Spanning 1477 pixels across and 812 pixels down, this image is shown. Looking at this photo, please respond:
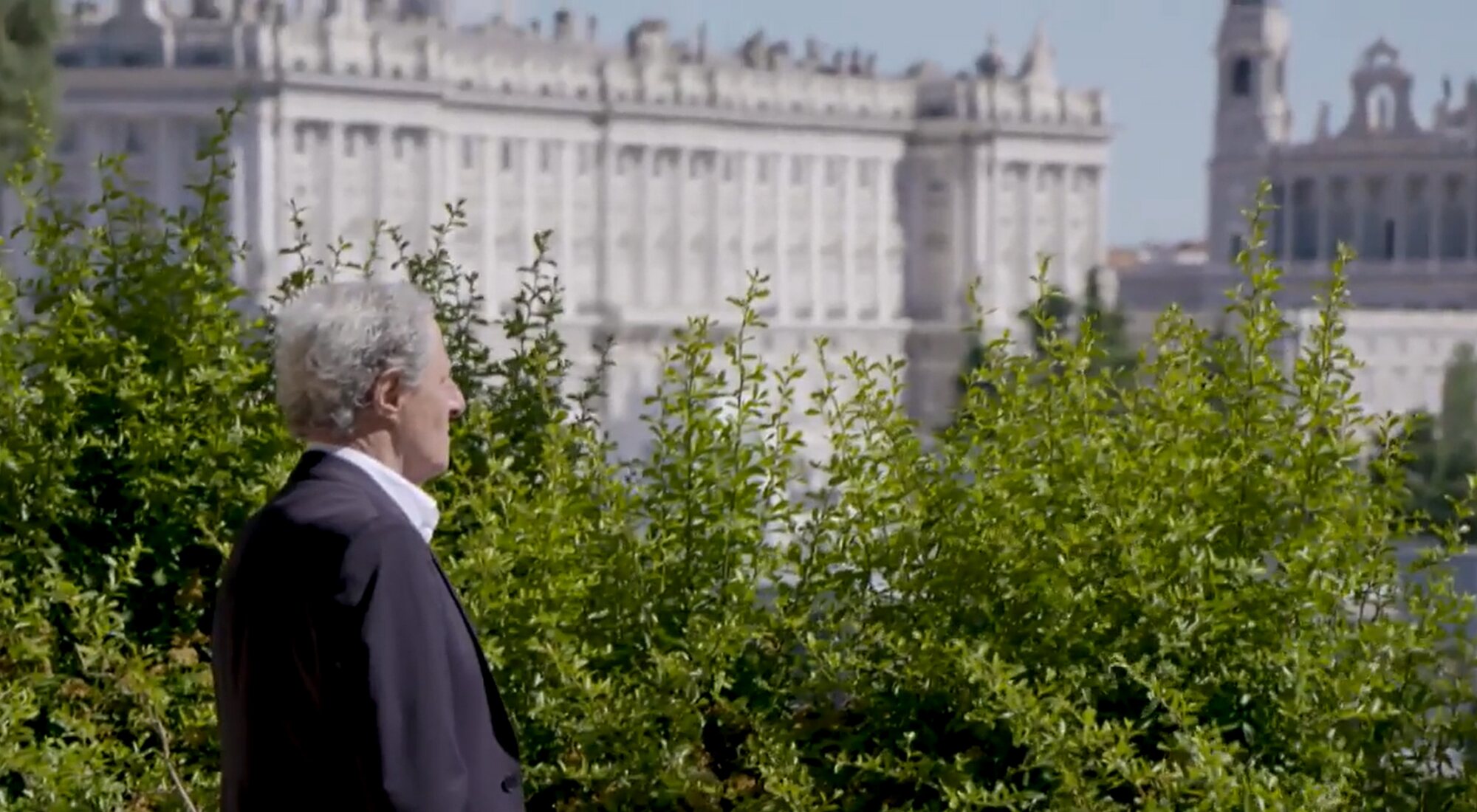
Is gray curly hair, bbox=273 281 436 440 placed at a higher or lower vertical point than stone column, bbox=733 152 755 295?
higher

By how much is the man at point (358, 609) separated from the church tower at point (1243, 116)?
362ft

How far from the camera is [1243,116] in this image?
11719 cm

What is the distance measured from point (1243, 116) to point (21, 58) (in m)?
87.2

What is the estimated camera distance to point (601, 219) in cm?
8300

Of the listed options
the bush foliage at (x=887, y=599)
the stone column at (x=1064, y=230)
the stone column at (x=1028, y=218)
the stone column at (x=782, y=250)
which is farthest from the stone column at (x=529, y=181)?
the bush foliage at (x=887, y=599)

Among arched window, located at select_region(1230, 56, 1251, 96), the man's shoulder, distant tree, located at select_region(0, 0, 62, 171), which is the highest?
arched window, located at select_region(1230, 56, 1251, 96)

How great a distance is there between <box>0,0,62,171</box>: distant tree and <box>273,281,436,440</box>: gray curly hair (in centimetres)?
2639

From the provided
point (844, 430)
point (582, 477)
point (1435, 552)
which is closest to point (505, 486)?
point (582, 477)

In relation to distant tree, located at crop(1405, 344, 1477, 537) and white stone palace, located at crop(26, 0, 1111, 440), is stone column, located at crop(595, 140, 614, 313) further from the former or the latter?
distant tree, located at crop(1405, 344, 1477, 537)

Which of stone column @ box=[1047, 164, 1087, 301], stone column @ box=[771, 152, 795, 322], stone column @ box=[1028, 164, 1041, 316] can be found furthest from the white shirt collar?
stone column @ box=[1028, 164, 1041, 316]

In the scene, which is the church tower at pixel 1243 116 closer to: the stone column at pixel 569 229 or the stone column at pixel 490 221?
the stone column at pixel 569 229

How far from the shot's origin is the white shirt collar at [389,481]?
16.2 feet

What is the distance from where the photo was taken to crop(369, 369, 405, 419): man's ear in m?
4.92

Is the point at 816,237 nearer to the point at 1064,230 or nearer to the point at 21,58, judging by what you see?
the point at 1064,230
